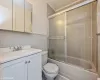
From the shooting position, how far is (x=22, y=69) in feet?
3.69

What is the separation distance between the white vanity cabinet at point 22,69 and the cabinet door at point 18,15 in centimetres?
71

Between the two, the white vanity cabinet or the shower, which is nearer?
the white vanity cabinet

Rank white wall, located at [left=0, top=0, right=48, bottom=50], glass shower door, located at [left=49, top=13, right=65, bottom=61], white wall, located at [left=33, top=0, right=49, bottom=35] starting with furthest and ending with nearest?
1. glass shower door, located at [left=49, top=13, right=65, bottom=61]
2. white wall, located at [left=33, top=0, right=49, bottom=35]
3. white wall, located at [left=0, top=0, right=48, bottom=50]

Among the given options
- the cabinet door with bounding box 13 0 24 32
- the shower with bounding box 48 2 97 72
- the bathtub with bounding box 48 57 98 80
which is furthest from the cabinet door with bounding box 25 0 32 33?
the bathtub with bounding box 48 57 98 80

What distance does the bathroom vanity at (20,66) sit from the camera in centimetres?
91

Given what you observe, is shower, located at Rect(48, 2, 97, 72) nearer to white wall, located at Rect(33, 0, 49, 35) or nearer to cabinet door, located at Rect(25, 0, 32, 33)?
white wall, located at Rect(33, 0, 49, 35)

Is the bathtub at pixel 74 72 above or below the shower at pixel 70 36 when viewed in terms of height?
below

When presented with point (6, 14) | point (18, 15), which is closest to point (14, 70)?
point (6, 14)

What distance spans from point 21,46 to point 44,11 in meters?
1.38

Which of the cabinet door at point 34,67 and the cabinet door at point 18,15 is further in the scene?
the cabinet door at point 18,15

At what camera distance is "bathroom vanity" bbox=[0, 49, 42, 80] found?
2.98ft

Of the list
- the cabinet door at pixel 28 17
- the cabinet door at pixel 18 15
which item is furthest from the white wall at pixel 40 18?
the cabinet door at pixel 18 15

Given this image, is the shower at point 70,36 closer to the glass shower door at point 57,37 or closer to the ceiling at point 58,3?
the glass shower door at point 57,37

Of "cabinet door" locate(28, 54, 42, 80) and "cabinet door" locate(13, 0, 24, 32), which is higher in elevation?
"cabinet door" locate(13, 0, 24, 32)
